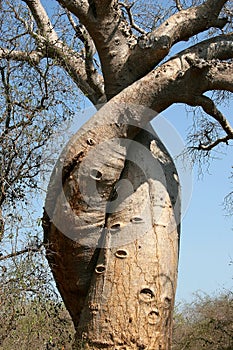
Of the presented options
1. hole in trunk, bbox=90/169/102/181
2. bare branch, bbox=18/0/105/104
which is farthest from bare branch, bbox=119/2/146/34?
hole in trunk, bbox=90/169/102/181

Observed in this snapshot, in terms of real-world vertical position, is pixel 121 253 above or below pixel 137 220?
below

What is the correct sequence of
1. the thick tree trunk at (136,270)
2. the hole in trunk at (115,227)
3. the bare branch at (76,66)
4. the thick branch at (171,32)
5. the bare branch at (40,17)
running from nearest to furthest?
1. the thick tree trunk at (136,270)
2. the hole in trunk at (115,227)
3. the thick branch at (171,32)
4. the bare branch at (76,66)
5. the bare branch at (40,17)

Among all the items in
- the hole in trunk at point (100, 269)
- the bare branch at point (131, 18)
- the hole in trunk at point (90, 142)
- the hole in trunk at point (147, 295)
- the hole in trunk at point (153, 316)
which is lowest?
the hole in trunk at point (153, 316)

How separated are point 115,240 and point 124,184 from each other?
0.49m

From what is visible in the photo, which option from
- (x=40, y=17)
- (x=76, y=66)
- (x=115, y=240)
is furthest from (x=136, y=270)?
(x=40, y=17)

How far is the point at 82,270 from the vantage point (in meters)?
4.26

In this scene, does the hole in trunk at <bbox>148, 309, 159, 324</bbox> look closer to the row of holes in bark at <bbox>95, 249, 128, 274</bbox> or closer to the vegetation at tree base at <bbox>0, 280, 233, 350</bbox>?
the row of holes in bark at <bbox>95, 249, 128, 274</bbox>

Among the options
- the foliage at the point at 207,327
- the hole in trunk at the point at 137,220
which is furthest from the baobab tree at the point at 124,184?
the foliage at the point at 207,327

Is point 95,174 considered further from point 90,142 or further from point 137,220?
point 137,220

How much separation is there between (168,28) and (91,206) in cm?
170

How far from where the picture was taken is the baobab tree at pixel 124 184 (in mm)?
3949

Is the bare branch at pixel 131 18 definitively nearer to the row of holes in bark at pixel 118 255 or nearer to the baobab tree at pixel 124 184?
the baobab tree at pixel 124 184

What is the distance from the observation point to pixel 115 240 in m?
4.12

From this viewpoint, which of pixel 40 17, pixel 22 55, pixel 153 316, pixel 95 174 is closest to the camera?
pixel 153 316
